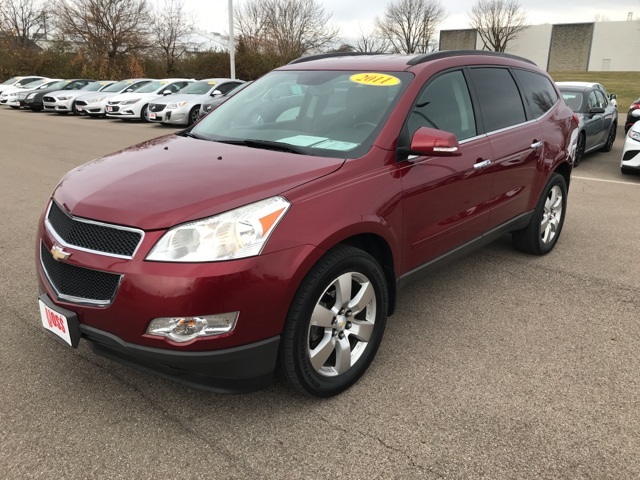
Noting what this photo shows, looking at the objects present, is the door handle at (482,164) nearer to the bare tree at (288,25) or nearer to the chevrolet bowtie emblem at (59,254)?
the chevrolet bowtie emblem at (59,254)

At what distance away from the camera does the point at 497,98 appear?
13.5 feet

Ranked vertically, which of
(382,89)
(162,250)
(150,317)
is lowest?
(150,317)

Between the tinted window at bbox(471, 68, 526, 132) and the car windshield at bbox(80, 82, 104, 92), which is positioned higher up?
the tinted window at bbox(471, 68, 526, 132)

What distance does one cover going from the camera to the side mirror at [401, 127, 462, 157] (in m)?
2.92

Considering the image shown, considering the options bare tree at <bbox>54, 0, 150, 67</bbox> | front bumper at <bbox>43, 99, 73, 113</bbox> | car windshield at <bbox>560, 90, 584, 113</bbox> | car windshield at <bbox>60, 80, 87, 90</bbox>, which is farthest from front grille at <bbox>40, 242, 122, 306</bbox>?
bare tree at <bbox>54, 0, 150, 67</bbox>

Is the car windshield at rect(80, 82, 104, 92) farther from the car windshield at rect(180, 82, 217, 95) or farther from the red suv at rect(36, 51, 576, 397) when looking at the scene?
the red suv at rect(36, 51, 576, 397)

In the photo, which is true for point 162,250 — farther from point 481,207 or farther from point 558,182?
point 558,182

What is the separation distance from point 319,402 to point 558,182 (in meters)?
3.43

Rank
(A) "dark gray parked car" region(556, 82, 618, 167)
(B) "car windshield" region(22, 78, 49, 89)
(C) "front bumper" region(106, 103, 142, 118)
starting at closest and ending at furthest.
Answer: (A) "dark gray parked car" region(556, 82, 618, 167) < (C) "front bumper" region(106, 103, 142, 118) < (B) "car windshield" region(22, 78, 49, 89)

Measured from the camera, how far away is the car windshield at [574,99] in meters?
9.90

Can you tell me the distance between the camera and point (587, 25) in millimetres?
67062

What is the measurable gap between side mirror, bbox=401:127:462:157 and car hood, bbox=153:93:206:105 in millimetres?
14733

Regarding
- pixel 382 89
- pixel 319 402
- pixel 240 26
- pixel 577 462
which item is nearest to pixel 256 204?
pixel 319 402

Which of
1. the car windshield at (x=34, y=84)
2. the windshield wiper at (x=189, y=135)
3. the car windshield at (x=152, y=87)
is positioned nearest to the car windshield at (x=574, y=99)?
the windshield wiper at (x=189, y=135)
